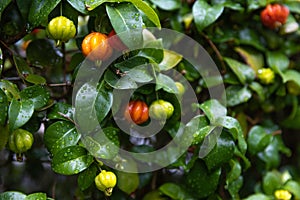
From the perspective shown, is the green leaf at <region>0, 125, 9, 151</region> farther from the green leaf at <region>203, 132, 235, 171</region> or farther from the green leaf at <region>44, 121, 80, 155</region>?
the green leaf at <region>203, 132, 235, 171</region>

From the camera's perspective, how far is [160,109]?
95 centimetres

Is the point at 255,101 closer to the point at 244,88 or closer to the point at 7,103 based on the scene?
the point at 244,88

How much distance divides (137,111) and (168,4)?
38cm

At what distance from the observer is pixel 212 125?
38.7 inches

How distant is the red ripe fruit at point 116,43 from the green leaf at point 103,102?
3.3 inches

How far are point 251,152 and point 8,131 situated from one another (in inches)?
24.6

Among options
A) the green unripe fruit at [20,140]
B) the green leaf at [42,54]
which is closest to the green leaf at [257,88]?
the green leaf at [42,54]

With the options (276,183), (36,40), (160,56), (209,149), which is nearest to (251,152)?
(276,183)

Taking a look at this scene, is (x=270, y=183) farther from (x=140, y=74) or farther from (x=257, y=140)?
(x=140, y=74)

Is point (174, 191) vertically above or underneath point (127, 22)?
underneath

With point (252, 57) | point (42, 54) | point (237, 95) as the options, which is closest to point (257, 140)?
point (237, 95)

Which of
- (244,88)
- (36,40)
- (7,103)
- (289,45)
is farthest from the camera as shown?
(289,45)

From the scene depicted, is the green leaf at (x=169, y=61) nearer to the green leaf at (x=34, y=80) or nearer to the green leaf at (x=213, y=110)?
the green leaf at (x=213, y=110)

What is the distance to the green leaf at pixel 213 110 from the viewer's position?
1.00 metres
